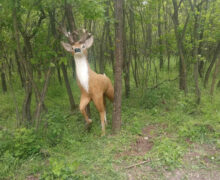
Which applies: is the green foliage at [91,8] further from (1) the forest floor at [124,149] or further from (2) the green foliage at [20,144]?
(2) the green foliage at [20,144]

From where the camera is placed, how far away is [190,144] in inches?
153

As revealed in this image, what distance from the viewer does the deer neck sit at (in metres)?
4.27

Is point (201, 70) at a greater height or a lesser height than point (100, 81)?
lesser

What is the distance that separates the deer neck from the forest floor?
0.99 m

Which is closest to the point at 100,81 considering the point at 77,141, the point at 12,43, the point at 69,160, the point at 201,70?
the point at 77,141

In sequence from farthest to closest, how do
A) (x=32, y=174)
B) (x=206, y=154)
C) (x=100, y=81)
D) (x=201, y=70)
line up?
(x=201, y=70) < (x=100, y=81) < (x=206, y=154) < (x=32, y=174)

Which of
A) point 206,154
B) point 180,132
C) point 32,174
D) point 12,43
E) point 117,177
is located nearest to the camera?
point 117,177

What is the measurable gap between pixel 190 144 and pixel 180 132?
0.39 m

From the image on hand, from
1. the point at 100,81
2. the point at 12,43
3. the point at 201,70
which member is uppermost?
the point at 12,43

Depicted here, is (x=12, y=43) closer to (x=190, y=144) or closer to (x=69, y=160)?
(x=69, y=160)

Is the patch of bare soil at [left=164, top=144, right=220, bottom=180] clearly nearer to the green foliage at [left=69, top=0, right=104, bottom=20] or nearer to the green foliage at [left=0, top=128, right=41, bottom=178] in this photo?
the green foliage at [left=0, top=128, right=41, bottom=178]

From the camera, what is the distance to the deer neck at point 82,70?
14.0 ft

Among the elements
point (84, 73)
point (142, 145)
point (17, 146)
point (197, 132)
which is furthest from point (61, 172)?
point (197, 132)

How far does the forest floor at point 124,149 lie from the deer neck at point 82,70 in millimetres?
985
